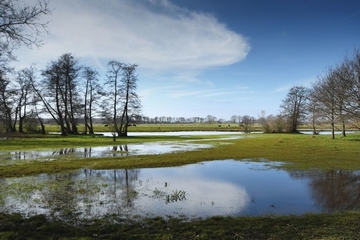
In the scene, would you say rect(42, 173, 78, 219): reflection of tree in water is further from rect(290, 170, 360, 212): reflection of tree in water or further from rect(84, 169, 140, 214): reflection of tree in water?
rect(290, 170, 360, 212): reflection of tree in water

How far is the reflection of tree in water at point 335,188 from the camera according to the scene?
8.77m

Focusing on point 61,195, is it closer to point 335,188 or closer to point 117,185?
point 117,185

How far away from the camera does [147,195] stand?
32.6 feet

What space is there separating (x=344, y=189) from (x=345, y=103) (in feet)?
62.4

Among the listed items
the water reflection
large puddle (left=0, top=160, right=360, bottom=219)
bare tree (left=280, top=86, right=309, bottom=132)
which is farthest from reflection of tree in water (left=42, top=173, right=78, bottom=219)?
bare tree (left=280, top=86, right=309, bottom=132)

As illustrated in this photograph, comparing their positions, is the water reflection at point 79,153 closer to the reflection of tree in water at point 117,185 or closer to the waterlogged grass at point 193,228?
the reflection of tree in water at point 117,185

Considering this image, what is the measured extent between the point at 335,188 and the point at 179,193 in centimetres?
657

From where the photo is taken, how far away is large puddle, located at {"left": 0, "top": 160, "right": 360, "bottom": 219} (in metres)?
8.09

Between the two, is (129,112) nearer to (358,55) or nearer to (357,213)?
(358,55)

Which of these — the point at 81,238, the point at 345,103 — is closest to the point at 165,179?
the point at 81,238

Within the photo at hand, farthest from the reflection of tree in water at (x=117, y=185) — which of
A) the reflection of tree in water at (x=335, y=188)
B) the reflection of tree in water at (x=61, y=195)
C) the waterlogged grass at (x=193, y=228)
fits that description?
the reflection of tree in water at (x=335, y=188)

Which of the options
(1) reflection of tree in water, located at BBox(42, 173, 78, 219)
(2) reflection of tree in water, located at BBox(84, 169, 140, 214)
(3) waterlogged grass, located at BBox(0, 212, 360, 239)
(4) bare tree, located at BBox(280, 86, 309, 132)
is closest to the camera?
(3) waterlogged grass, located at BBox(0, 212, 360, 239)

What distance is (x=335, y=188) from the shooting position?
1092 cm

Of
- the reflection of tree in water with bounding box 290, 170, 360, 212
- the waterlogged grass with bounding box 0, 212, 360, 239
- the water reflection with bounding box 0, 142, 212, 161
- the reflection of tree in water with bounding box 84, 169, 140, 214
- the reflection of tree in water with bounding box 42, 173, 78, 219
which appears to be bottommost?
the reflection of tree in water with bounding box 290, 170, 360, 212
